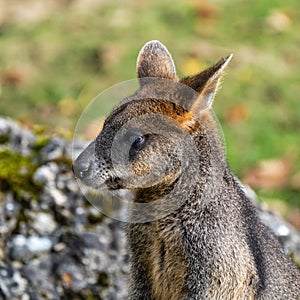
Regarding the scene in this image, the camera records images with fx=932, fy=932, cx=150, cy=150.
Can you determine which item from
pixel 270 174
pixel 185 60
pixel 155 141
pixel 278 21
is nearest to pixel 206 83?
pixel 155 141

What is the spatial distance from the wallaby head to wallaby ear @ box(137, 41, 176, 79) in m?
0.22

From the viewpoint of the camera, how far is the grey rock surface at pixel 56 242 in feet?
19.4

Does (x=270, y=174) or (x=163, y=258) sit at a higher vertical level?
(x=163, y=258)

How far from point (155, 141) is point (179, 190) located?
1.03ft

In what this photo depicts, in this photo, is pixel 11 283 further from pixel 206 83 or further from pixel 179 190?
pixel 206 83

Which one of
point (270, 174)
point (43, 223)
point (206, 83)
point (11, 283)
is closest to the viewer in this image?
point (206, 83)

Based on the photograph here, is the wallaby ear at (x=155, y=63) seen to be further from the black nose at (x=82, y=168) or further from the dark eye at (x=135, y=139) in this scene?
the black nose at (x=82, y=168)

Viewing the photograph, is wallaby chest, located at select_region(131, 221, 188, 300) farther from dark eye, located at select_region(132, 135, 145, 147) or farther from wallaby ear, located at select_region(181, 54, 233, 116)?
wallaby ear, located at select_region(181, 54, 233, 116)

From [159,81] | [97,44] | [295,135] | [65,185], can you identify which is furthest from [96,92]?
[159,81]

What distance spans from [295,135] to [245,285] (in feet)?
15.0

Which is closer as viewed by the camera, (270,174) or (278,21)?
(270,174)

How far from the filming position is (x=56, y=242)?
6.08 metres

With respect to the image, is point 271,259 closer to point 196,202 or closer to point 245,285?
point 245,285

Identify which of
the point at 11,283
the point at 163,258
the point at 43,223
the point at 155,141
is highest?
the point at 155,141
